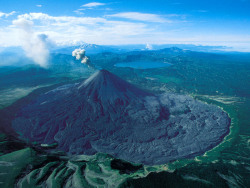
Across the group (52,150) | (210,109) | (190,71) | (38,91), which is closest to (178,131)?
(210,109)

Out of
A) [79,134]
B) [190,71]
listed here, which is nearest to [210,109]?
[79,134]

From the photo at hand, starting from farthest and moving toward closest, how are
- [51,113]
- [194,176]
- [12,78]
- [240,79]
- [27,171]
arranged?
[240,79] < [12,78] < [51,113] < [194,176] < [27,171]

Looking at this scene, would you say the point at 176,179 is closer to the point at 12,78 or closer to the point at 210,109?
the point at 210,109

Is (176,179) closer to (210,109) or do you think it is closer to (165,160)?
(165,160)

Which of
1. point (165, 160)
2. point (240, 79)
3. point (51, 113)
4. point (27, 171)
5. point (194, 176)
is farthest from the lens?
point (240, 79)

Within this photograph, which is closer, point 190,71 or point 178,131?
point 178,131

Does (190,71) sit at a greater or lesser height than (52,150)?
greater
